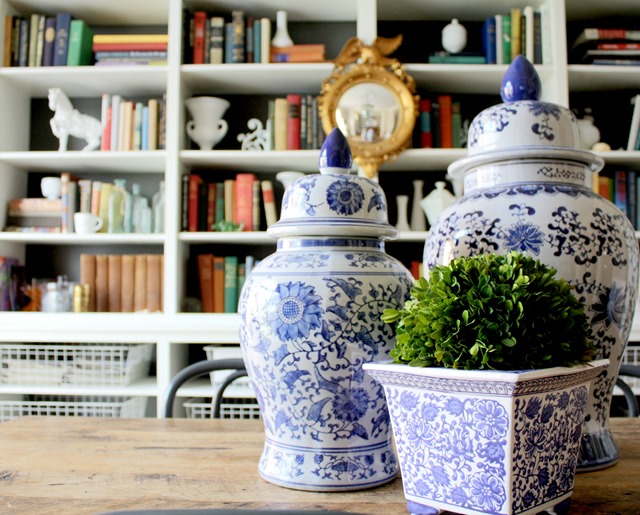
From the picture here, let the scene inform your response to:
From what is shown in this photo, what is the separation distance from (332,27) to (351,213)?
7.85ft

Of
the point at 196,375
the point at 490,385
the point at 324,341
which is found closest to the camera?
the point at 490,385

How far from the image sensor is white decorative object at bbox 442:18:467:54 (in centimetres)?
252

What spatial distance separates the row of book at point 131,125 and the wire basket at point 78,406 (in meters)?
1.07

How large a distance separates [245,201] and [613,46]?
5.55 feet

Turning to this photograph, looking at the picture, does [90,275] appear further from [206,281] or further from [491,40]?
[491,40]

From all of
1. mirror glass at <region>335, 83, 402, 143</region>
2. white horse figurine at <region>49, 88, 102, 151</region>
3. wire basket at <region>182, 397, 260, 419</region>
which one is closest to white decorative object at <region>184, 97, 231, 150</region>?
white horse figurine at <region>49, 88, 102, 151</region>

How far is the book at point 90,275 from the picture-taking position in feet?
8.27

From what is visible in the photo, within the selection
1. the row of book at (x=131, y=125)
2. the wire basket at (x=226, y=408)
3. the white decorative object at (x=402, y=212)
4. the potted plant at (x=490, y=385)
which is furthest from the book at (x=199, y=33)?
the potted plant at (x=490, y=385)

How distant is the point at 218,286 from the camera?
2.53 metres

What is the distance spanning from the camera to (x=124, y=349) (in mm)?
2369

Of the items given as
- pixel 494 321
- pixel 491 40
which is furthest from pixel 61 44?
pixel 494 321

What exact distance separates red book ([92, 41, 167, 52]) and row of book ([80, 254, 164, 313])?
90cm

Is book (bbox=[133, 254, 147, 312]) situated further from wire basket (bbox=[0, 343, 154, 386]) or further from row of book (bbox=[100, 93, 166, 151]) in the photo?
row of book (bbox=[100, 93, 166, 151])

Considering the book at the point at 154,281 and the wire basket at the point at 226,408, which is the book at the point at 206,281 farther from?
the wire basket at the point at 226,408
